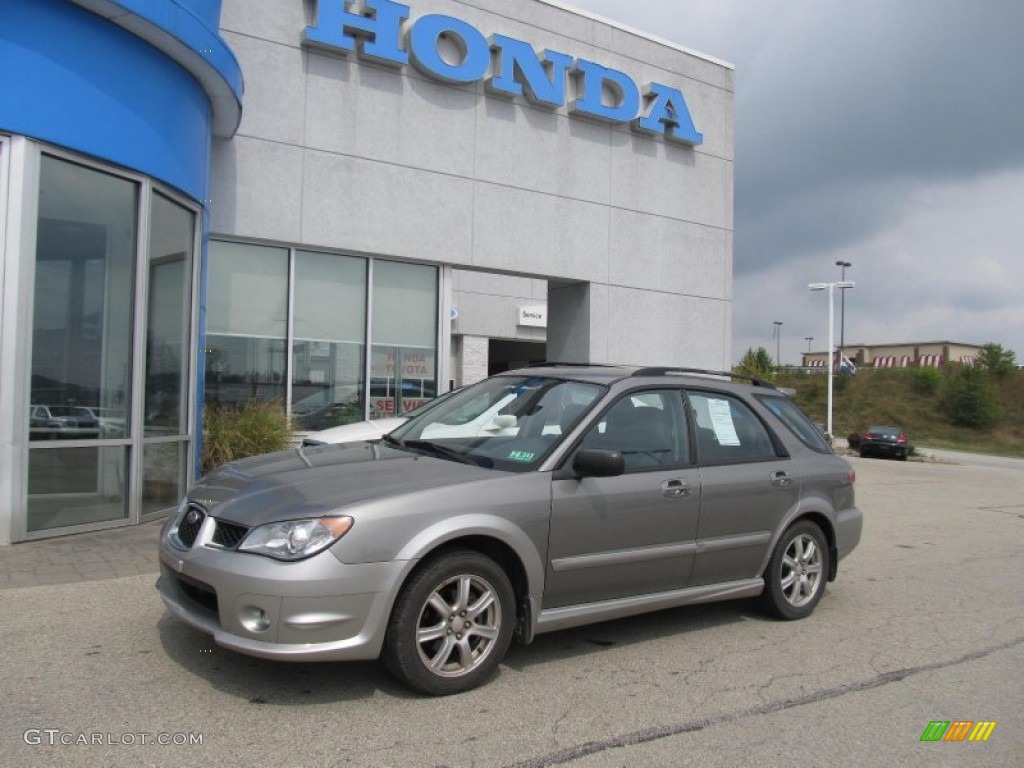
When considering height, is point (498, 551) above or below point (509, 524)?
below

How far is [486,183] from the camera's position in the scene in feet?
44.5

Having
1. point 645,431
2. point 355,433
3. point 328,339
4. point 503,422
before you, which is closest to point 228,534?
point 503,422

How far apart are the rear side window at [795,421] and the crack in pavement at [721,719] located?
173cm

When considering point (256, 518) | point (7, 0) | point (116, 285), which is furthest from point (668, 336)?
point (256, 518)

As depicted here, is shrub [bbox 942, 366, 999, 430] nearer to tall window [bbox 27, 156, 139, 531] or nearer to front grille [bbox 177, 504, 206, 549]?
tall window [bbox 27, 156, 139, 531]

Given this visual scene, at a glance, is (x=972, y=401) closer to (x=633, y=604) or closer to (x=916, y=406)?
(x=916, y=406)

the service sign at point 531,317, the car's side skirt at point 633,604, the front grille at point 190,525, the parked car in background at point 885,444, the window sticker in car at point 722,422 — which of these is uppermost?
the service sign at point 531,317

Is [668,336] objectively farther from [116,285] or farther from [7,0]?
[7,0]

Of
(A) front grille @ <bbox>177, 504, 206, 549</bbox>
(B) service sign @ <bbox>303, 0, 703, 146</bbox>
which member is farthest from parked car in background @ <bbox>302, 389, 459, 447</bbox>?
(B) service sign @ <bbox>303, 0, 703, 146</bbox>

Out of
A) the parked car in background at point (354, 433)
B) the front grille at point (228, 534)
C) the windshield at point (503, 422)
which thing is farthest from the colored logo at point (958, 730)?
the parked car in background at point (354, 433)

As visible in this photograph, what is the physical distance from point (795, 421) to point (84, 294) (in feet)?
20.4

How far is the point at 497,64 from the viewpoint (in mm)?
13578

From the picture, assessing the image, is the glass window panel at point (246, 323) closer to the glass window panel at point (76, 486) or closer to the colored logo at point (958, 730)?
the glass window panel at point (76, 486)

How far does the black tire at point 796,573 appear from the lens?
18.9 ft
